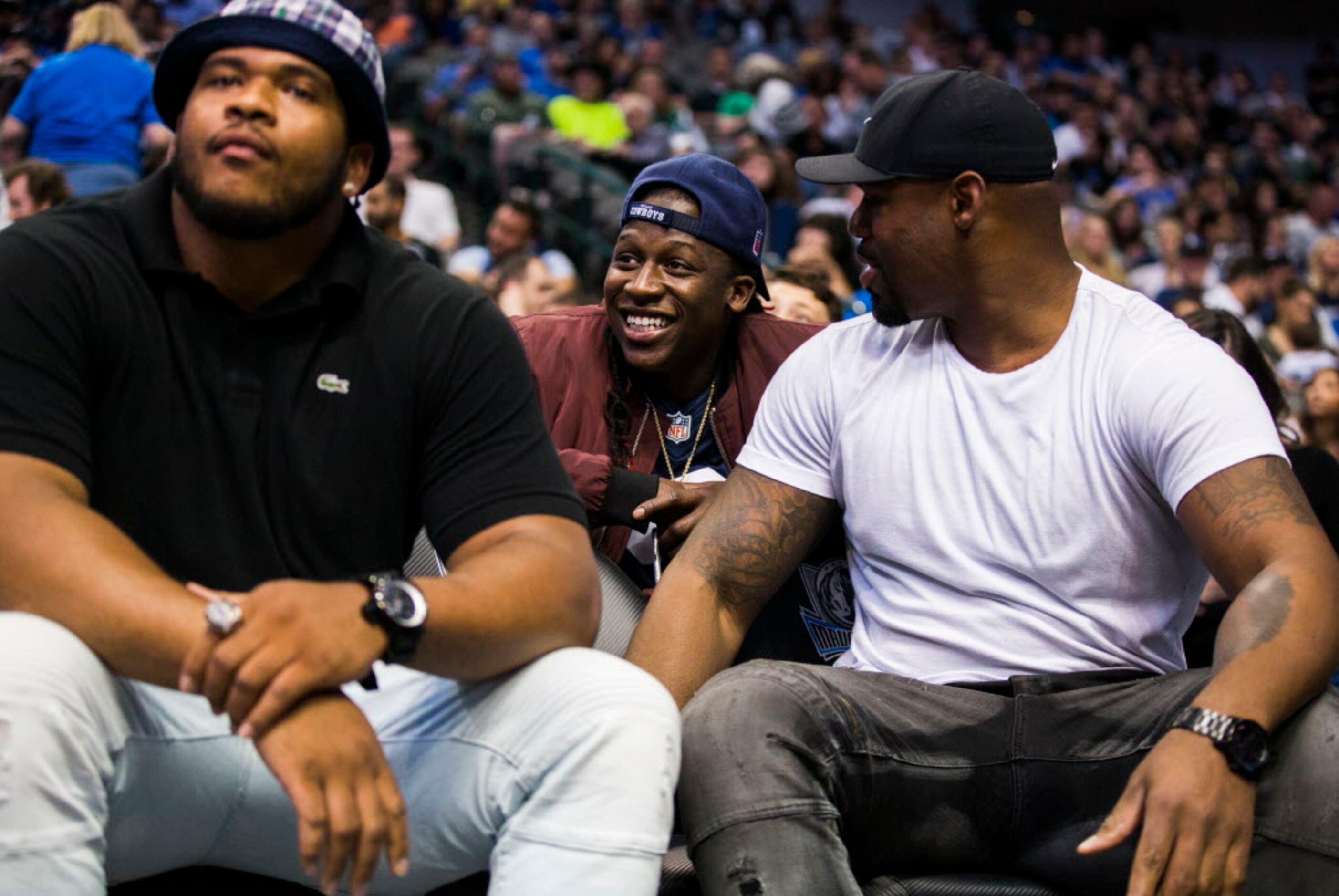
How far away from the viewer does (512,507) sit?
2.39 metres

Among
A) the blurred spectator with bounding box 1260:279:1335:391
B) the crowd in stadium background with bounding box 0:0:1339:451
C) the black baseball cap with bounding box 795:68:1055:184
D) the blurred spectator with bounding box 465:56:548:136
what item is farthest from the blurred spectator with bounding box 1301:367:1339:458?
the blurred spectator with bounding box 465:56:548:136

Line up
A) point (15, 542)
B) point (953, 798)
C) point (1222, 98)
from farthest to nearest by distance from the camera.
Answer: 1. point (1222, 98)
2. point (953, 798)
3. point (15, 542)

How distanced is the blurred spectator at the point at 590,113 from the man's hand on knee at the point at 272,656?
1196cm

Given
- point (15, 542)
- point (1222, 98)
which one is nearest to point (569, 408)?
point (15, 542)

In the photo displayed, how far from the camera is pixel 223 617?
2.00 meters

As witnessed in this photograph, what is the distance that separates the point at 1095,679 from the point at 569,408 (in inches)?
54.4

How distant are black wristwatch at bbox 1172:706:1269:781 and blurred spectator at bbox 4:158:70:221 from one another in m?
5.76

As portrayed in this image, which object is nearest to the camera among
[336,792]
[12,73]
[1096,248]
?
[336,792]

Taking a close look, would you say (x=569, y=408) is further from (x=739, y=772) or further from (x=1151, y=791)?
(x=1151, y=791)

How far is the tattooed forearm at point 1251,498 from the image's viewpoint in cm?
270

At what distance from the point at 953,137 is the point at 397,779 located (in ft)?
5.33

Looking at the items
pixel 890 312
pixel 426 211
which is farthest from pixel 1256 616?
pixel 426 211

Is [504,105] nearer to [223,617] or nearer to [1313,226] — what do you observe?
[1313,226]

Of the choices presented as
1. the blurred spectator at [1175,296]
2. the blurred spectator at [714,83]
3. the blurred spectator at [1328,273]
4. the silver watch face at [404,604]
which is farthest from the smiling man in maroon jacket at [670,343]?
the blurred spectator at [714,83]
